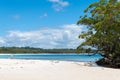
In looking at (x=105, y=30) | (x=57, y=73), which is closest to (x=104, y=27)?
(x=105, y=30)

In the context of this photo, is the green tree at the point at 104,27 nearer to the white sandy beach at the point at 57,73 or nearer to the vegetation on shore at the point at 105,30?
the vegetation on shore at the point at 105,30

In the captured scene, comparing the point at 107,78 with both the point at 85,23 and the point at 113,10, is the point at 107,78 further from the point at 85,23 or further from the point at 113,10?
the point at 85,23

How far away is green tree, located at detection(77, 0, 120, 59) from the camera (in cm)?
3203

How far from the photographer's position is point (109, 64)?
3500 cm

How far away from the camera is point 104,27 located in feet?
108

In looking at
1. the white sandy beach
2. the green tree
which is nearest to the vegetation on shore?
the green tree

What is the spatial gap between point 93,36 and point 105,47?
1950 mm

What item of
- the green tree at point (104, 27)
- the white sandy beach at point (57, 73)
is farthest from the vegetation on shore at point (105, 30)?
the white sandy beach at point (57, 73)

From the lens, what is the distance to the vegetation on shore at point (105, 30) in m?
32.1

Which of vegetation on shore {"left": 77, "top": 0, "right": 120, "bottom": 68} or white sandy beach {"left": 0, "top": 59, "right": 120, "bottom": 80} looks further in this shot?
vegetation on shore {"left": 77, "top": 0, "right": 120, "bottom": 68}

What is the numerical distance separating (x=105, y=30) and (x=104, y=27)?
0.64 m

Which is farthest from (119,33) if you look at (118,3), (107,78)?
(107,78)

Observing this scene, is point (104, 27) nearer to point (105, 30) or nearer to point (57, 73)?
point (105, 30)

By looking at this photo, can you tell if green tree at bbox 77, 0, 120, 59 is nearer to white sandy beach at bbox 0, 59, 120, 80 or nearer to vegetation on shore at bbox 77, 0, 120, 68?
vegetation on shore at bbox 77, 0, 120, 68
